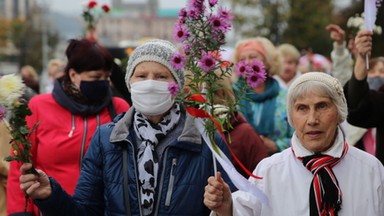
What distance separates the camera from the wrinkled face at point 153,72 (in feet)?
14.9

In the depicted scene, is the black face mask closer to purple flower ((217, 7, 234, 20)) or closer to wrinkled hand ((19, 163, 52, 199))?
wrinkled hand ((19, 163, 52, 199))

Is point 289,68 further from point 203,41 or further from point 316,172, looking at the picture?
point 203,41

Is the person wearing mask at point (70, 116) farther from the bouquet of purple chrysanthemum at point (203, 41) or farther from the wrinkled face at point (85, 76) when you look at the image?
the bouquet of purple chrysanthemum at point (203, 41)

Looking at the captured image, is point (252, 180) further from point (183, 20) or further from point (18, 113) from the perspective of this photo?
point (18, 113)

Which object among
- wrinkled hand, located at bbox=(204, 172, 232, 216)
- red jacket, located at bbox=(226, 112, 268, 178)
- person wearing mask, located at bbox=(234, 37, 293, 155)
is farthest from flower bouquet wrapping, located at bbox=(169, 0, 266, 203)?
person wearing mask, located at bbox=(234, 37, 293, 155)

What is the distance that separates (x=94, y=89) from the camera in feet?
20.0

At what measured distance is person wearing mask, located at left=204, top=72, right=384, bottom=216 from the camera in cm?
417

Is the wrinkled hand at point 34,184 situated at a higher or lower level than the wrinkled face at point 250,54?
lower

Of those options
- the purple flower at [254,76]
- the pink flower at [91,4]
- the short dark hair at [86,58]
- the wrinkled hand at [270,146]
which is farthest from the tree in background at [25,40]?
the purple flower at [254,76]

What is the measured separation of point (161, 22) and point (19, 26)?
78973 millimetres

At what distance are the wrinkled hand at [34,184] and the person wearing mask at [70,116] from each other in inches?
55.0

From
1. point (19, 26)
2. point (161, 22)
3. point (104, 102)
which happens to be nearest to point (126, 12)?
point (161, 22)

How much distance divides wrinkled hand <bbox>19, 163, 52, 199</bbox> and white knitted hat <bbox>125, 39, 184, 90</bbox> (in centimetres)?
82

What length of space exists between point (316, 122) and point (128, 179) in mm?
1008
